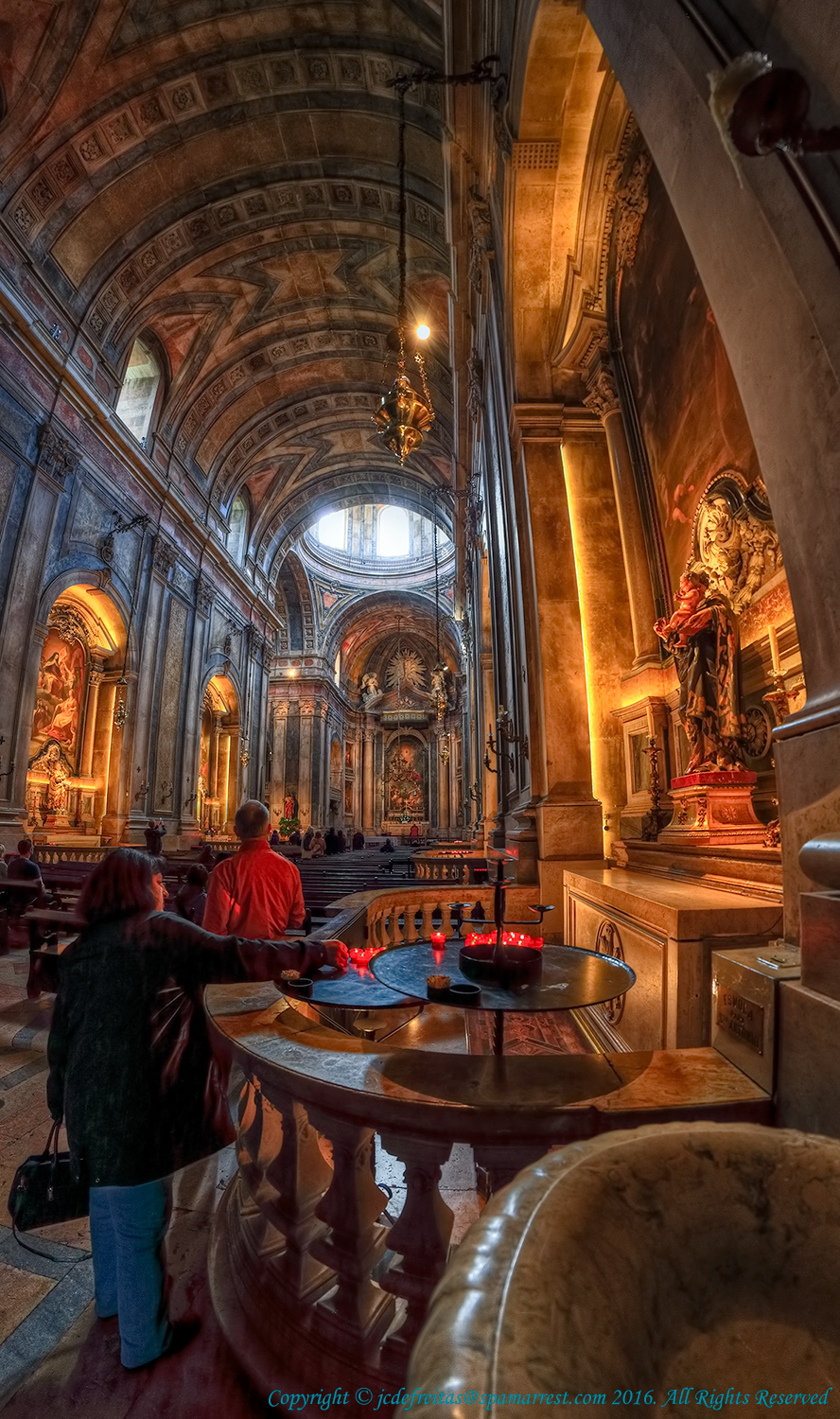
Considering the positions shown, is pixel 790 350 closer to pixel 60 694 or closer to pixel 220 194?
pixel 60 694

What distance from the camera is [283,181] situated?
34.1ft

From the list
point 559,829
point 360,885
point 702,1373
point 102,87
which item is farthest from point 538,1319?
point 102,87

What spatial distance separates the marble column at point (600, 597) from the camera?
4891 mm

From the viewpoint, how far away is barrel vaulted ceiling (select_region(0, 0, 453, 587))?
816 centimetres

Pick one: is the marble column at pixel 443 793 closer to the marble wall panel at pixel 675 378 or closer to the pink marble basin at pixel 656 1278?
the marble wall panel at pixel 675 378

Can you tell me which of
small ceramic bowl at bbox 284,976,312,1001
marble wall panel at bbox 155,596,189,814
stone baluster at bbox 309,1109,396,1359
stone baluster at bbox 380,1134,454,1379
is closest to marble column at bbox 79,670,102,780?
marble wall panel at bbox 155,596,189,814

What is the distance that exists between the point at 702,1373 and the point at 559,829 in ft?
13.0

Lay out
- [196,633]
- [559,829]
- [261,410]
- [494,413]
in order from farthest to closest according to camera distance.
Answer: [261,410] < [196,633] < [494,413] < [559,829]

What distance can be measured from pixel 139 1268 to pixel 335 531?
30.2m

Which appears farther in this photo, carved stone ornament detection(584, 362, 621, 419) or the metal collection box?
carved stone ornament detection(584, 362, 621, 419)

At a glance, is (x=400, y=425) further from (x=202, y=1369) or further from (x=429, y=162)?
(x=202, y=1369)

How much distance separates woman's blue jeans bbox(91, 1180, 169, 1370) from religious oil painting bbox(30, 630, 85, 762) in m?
11.1

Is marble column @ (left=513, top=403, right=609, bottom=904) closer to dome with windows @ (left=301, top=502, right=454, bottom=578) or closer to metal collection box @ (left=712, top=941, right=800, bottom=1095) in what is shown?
metal collection box @ (left=712, top=941, right=800, bottom=1095)

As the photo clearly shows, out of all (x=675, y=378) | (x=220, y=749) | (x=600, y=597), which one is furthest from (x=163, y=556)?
(x=675, y=378)
